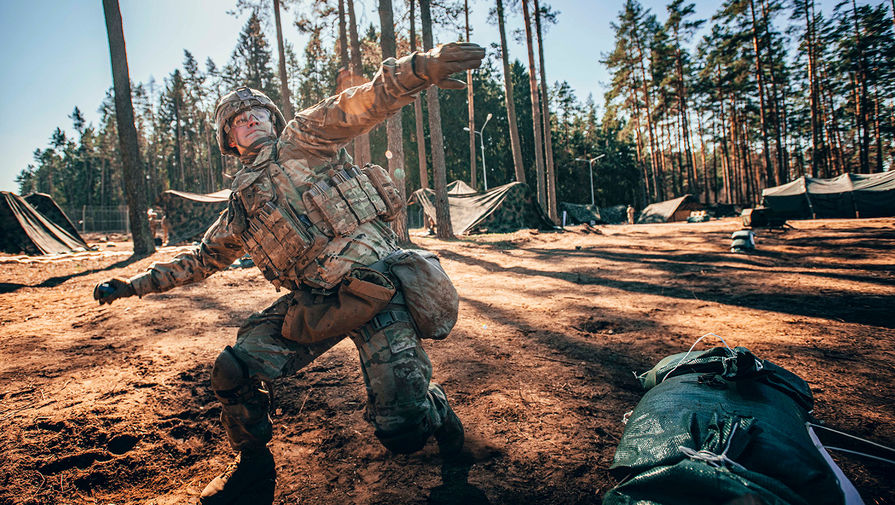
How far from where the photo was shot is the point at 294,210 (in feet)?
7.32

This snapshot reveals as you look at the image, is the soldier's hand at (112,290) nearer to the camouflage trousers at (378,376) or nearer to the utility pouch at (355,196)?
the camouflage trousers at (378,376)

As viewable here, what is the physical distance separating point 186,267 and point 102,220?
1530 inches

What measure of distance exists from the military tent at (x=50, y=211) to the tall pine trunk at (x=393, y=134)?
11.7 m

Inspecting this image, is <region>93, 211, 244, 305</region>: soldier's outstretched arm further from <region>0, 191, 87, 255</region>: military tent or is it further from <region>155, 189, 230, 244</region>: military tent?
<region>155, 189, 230, 244</region>: military tent

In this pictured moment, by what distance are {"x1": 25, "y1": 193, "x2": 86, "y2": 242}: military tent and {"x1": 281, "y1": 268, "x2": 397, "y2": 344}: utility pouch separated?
16.3 metres

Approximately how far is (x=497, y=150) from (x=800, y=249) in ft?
115

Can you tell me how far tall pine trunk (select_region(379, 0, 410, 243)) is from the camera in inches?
376

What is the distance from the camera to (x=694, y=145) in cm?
3628

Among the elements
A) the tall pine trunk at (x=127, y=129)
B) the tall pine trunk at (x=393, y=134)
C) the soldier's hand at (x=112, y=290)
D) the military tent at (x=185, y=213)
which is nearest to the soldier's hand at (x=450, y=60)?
the soldier's hand at (x=112, y=290)

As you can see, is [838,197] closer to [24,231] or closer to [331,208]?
[331,208]

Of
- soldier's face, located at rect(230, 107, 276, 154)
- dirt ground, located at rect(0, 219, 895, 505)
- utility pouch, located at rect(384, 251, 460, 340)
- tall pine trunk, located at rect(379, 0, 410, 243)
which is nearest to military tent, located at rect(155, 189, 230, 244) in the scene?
tall pine trunk, located at rect(379, 0, 410, 243)

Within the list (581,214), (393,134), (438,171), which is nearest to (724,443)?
(393,134)

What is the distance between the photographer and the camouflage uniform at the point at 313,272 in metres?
1.91

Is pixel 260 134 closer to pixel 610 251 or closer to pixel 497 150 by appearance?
pixel 610 251
